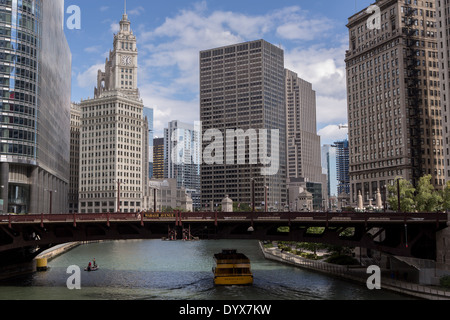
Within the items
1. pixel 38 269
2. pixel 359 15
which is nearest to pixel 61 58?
pixel 38 269

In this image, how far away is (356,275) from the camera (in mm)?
67375

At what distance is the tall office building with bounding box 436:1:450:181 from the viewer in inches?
4951

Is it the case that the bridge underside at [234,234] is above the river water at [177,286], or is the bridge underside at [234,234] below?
above

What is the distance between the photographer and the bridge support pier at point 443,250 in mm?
56581

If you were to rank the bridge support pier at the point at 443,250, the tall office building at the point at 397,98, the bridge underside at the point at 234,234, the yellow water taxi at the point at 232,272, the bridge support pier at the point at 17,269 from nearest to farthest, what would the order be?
the bridge support pier at the point at 443,250 → the bridge underside at the point at 234,234 → the yellow water taxi at the point at 232,272 → the bridge support pier at the point at 17,269 → the tall office building at the point at 397,98

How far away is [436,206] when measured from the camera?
323 feet

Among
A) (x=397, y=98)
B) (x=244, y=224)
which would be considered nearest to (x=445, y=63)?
(x=397, y=98)

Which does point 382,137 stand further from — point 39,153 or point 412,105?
point 39,153

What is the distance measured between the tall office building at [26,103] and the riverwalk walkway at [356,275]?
5791cm

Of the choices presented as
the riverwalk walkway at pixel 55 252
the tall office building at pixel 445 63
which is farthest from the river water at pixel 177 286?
the tall office building at pixel 445 63

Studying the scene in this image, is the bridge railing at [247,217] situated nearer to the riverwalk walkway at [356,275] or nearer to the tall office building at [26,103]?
the riverwalk walkway at [356,275]

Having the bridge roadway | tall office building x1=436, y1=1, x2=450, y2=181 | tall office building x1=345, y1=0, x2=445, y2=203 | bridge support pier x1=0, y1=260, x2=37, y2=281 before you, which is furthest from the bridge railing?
tall office building x1=345, y1=0, x2=445, y2=203

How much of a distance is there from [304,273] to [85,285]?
109ft

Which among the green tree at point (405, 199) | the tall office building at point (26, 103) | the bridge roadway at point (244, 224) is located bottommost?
the bridge roadway at point (244, 224)
